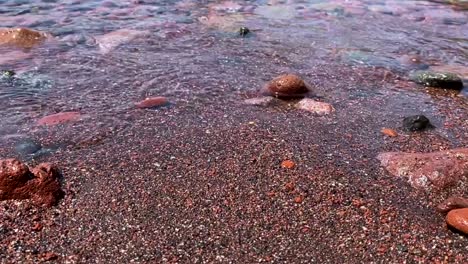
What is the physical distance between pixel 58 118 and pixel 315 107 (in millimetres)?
2431

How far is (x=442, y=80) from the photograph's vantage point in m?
Result: 5.70

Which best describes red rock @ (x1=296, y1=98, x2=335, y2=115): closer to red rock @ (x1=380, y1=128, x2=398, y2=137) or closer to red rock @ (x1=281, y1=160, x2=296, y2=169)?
red rock @ (x1=380, y1=128, x2=398, y2=137)

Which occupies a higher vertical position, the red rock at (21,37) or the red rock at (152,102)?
the red rock at (21,37)

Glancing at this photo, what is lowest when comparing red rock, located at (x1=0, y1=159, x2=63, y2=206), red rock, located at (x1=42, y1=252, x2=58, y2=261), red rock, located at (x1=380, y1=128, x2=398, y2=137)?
red rock, located at (x1=380, y1=128, x2=398, y2=137)

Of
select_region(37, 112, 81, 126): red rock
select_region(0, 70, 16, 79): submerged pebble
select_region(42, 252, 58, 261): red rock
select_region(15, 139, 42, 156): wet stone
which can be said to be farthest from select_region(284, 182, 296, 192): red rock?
select_region(0, 70, 16, 79): submerged pebble

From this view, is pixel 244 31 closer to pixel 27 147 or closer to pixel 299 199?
pixel 27 147

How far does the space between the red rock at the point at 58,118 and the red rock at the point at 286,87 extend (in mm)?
1914

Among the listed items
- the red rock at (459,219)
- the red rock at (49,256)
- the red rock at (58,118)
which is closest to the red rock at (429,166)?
the red rock at (459,219)

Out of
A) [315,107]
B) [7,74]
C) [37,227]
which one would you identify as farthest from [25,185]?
[315,107]

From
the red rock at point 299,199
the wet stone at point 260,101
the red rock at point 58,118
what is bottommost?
the red rock at point 299,199

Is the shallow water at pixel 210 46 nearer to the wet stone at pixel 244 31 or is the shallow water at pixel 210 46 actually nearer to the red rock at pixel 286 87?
the wet stone at pixel 244 31

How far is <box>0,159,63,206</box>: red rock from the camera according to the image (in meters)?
3.41

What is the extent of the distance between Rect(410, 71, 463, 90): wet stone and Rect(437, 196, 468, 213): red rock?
251cm

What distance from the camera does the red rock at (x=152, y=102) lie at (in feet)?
16.5
